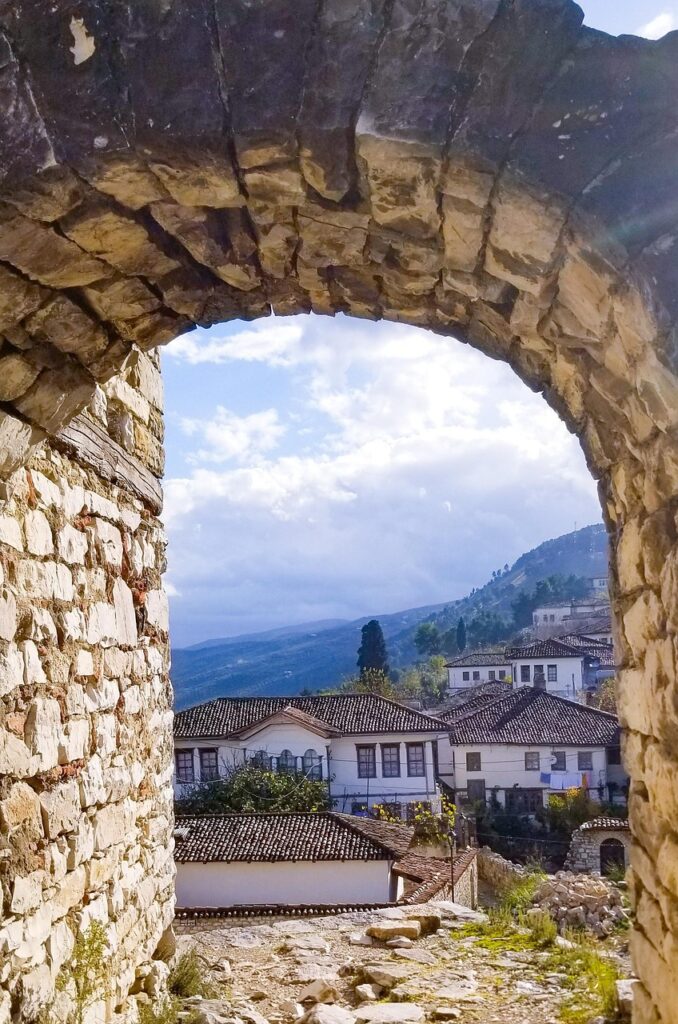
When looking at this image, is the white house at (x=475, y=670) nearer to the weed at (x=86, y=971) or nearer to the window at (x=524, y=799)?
the window at (x=524, y=799)

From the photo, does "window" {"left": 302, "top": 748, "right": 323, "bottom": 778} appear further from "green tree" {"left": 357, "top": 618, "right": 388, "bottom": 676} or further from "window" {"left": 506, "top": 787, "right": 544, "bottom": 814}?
"green tree" {"left": 357, "top": 618, "right": 388, "bottom": 676}

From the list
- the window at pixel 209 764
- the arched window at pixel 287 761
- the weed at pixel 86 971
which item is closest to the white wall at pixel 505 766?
the arched window at pixel 287 761

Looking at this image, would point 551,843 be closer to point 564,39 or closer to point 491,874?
point 491,874

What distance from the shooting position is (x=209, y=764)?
101 feet

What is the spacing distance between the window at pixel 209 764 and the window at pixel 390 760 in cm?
589

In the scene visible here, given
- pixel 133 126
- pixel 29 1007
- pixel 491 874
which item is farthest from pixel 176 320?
pixel 491 874

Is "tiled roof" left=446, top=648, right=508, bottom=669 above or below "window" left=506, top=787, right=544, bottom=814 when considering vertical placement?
above

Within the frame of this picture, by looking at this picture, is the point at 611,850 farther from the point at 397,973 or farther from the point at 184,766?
the point at 397,973

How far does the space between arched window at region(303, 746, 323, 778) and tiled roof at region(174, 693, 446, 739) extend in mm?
1249

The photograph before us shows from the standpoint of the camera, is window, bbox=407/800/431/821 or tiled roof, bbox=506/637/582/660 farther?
tiled roof, bbox=506/637/582/660

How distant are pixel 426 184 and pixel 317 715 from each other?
32.0m

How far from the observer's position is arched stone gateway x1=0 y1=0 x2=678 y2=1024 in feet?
5.97

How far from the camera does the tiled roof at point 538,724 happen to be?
34062mm

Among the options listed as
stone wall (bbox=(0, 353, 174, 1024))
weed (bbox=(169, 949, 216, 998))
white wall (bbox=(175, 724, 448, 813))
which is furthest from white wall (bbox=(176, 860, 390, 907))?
stone wall (bbox=(0, 353, 174, 1024))
